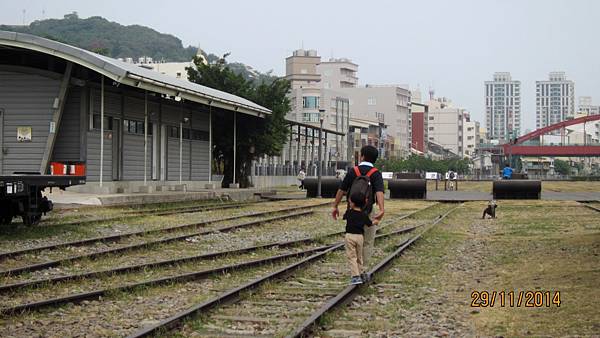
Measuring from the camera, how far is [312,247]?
1479 cm

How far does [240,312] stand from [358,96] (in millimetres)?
152777

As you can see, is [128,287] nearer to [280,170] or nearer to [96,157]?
[96,157]

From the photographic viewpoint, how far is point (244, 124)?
136 ft

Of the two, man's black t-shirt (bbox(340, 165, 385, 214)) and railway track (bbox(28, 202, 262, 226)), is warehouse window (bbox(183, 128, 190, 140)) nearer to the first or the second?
railway track (bbox(28, 202, 262, 226))

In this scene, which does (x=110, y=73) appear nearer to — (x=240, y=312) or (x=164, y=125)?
(x=164, y=125)

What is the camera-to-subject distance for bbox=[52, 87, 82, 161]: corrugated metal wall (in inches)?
1027

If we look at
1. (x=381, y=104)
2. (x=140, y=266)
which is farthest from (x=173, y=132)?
(x=381, y=104)

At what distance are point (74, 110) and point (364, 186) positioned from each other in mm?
18895

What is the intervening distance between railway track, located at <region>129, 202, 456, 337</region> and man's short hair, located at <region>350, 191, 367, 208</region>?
977mm

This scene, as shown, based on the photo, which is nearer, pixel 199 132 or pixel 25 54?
pixel 25 54

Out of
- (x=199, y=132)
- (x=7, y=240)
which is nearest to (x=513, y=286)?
(x=7, y=240)

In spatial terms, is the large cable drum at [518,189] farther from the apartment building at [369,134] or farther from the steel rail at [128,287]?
the apartment building at [369,134]

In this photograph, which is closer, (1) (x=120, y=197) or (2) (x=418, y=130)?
(1) (x=120, y=197)

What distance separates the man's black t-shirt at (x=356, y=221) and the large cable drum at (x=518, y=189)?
28.1m
